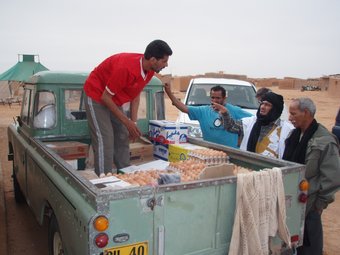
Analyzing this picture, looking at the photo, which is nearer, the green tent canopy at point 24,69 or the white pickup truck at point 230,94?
the white pickup truck at point 230,94

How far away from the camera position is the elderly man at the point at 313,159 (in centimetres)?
310

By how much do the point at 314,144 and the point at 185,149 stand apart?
1328 mm

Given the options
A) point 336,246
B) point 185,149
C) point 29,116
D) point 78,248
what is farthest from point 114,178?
point 336,246

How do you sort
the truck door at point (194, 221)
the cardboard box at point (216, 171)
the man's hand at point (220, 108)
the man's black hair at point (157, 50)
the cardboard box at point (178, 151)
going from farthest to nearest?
the man's hand at point (220, 108) < the cardboard box at point (178, 151) < the man's black hair at point (157, 50) < the cardboard box at point (216, 171) < the truck door at point (194, 221)

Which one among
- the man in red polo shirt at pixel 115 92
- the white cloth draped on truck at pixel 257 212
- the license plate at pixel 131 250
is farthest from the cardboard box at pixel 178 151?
the license plate at pixel 131 250

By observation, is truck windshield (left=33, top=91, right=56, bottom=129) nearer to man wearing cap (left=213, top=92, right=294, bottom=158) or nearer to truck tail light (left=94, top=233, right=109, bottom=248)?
man wearing cap (left=213, top=92, right=294, bottom=158)

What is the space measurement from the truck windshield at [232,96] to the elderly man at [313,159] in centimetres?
479

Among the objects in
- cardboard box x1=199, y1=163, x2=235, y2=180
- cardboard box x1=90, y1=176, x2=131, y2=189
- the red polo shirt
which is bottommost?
cardboard box x1=90, y1=176, x2=131, y2=189

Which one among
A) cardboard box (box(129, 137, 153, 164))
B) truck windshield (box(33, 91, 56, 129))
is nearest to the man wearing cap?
cardboard box (box(129, 137, 153, 164))

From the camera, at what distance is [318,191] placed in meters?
3.22

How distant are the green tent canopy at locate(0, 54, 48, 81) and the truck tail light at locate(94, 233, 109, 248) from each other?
67.4ft

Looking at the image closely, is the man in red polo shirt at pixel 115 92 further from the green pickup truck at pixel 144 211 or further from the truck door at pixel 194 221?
the truck door at pixel 194 221

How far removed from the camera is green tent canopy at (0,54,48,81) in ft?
68.4

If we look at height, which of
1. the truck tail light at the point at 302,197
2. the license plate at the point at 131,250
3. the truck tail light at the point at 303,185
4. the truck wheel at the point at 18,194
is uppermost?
the truck tail light at the point at 303,185
